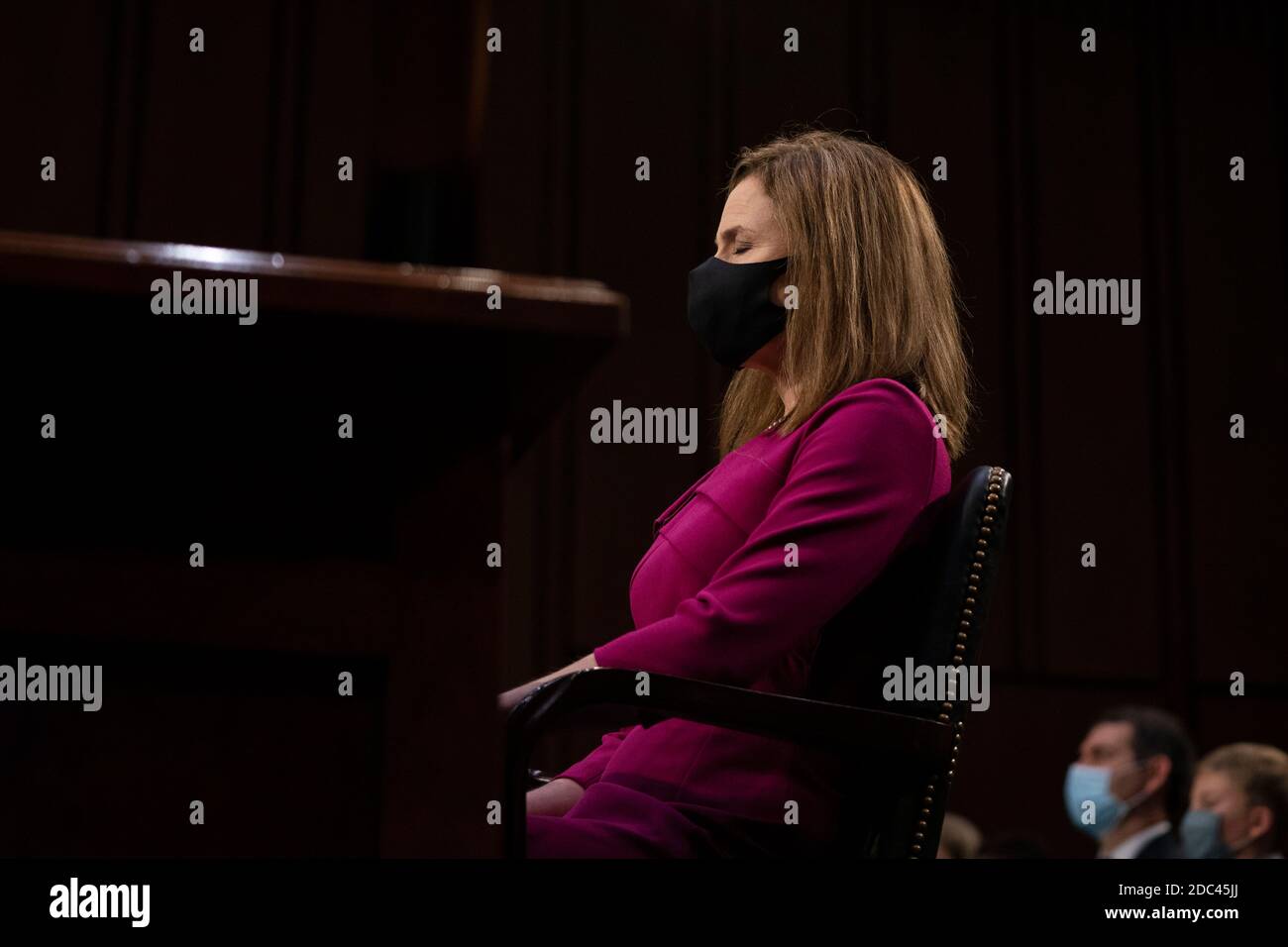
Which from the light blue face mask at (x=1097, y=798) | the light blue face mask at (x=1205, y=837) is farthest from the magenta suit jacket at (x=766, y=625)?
the light blue face mask at (x=1097, y=798)

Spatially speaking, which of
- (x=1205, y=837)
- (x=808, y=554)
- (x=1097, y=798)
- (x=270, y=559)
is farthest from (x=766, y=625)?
(x=1097, y=798)

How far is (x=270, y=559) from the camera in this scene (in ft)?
2.54

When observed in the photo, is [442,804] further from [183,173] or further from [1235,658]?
[1235,658]

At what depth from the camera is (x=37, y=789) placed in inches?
29.3

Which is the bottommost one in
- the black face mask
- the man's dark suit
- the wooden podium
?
the man's dark suit

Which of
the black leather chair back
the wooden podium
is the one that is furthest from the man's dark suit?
the wooden podium

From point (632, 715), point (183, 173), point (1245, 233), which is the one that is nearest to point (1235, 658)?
point (1245, 233)

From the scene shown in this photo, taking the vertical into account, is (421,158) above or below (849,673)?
above

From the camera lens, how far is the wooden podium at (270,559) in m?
0.74

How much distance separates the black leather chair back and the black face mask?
0.87 feet

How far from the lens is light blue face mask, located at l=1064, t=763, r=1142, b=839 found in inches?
145

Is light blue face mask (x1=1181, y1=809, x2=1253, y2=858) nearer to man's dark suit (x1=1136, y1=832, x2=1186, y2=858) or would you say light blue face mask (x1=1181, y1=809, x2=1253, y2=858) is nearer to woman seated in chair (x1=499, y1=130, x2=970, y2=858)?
man's dark suit (x1=1136, y1=832, x2=1186, y2=858)

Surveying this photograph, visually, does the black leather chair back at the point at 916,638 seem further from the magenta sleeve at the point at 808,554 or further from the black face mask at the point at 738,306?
the black face mask at the point at 738,306
